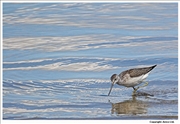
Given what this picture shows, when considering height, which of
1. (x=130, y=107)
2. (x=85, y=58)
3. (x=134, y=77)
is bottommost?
(x=130, y=107)

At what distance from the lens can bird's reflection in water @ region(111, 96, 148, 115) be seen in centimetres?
724

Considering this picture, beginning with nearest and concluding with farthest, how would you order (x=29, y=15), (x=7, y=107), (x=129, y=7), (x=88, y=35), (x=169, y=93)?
(x=7, y=107) → (x=169, y=93) → (x=88, y=35) → (x=29, y=15) → (x=129, y=7)

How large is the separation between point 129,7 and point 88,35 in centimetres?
215

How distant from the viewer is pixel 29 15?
12.3 meters

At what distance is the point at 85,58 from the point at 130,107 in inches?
102

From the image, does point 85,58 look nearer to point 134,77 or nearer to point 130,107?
point 134,77

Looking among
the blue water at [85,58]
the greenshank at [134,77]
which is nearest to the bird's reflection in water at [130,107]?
the blue water at [85,58]

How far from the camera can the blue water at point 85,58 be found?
294 inches

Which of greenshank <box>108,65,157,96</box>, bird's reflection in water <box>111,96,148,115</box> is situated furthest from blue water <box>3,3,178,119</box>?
greenshank <box>108,65,157,96</box>

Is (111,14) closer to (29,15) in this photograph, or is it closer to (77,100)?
(29,15)

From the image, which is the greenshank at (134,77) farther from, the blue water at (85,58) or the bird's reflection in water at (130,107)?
the bird's reflection in water at (130,107)

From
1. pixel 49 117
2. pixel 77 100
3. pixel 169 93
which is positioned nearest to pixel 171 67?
pixel 169 93

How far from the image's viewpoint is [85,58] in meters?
9.95

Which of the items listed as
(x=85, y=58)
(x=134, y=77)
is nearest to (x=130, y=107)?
(x=134, y=77)
